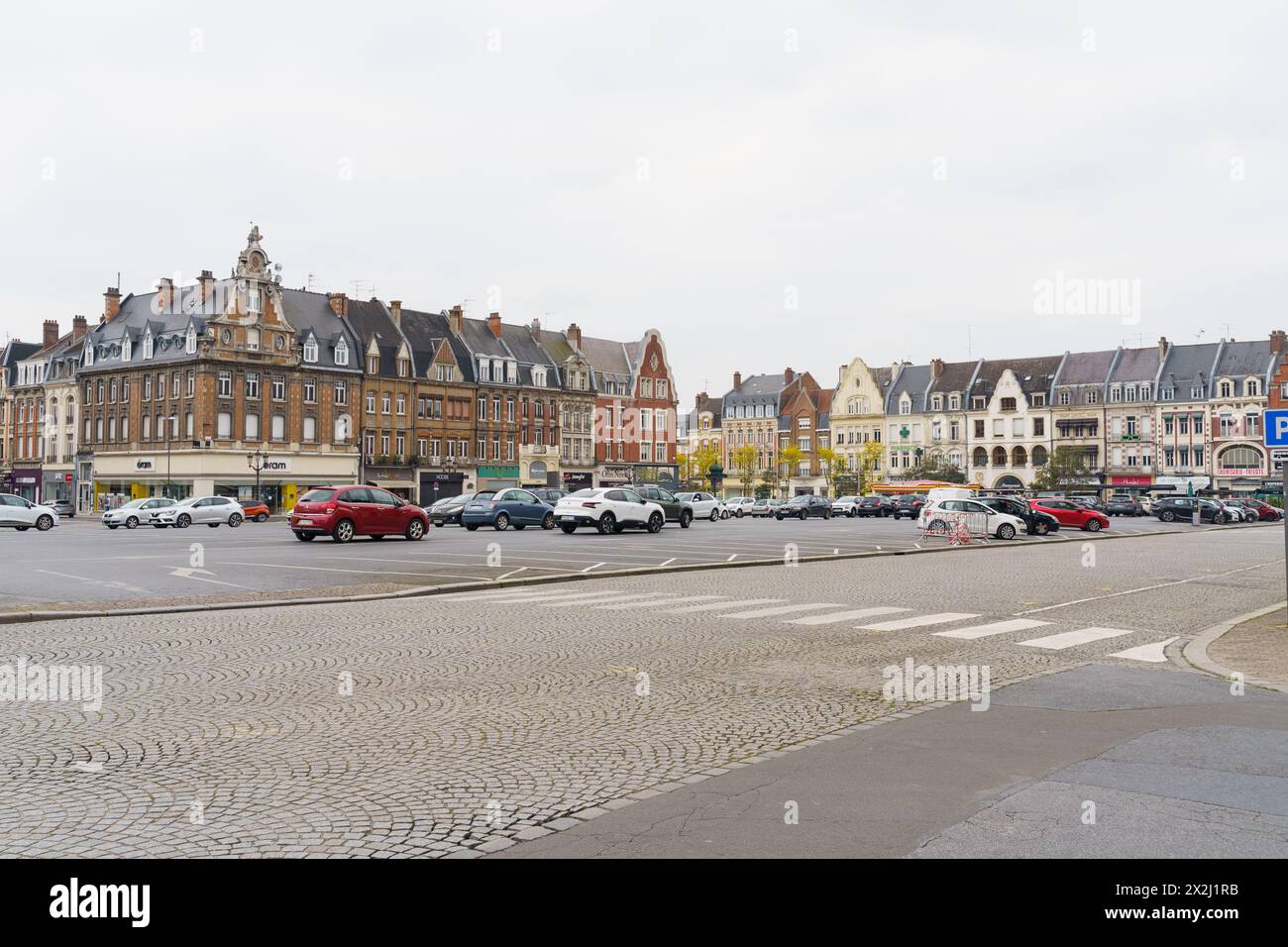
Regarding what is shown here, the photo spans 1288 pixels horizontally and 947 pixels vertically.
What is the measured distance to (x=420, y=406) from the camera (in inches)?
3287

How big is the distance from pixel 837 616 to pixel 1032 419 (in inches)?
3973

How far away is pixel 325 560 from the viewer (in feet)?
78.6

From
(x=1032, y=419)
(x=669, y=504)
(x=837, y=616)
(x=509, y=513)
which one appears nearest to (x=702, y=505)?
(x=669, y=504)

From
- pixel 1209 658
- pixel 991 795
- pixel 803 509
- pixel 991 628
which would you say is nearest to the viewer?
pixel 991 795

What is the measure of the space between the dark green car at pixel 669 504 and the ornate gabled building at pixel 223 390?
37880 millimetres

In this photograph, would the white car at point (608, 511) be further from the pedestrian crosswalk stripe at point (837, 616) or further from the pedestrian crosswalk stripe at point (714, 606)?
the pedestrian crosswalk stripe at point (837, 616)

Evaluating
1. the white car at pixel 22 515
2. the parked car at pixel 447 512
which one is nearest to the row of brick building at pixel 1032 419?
the parked car at pixel 447 512

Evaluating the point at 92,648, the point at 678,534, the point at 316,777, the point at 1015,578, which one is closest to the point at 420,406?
the point at 678,534

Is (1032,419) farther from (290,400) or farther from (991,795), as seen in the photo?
(991,795)

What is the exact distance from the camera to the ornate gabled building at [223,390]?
7075 cm

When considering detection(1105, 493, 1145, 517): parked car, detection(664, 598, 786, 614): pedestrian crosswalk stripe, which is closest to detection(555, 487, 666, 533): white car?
detection(664, 598, 786, 614): pedestrian crosswalk stripe

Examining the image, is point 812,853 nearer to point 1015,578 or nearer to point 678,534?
point 1015,578

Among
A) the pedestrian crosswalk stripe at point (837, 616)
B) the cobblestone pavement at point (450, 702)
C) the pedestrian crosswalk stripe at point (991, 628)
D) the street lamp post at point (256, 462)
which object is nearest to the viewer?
the cobblestone pavement at point (450, 702)

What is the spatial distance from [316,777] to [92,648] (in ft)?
20.2
